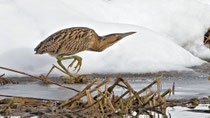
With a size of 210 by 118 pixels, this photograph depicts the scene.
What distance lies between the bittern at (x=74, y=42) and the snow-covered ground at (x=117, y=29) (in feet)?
0.46

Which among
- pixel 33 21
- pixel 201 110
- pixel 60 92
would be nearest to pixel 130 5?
pixel 33 21

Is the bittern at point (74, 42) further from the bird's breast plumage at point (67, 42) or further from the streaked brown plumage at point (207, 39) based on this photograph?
the streaked brown plumage at point (207, 39)

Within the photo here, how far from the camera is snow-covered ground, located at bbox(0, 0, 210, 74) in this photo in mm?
6934

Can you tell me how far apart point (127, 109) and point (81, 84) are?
224 centimetres

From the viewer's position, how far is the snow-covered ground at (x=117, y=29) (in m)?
6.93

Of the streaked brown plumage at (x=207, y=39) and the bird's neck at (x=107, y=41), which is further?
the streaked brown plumage at (x=207, y=39)

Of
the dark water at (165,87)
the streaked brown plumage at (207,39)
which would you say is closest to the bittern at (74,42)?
the dark water at (165,87)

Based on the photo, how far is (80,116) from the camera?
3979 mm

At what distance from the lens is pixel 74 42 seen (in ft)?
23.2

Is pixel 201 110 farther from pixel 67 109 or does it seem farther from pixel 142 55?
pixel 142 55

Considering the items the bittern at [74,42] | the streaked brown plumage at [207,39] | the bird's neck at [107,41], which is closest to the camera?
the bittern at [74,42]

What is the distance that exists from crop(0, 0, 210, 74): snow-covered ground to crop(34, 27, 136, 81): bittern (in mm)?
141

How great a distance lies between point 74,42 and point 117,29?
1.04 metres

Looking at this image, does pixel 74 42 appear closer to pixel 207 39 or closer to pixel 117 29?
pixel 117 29
